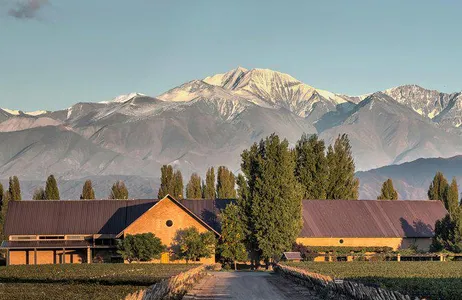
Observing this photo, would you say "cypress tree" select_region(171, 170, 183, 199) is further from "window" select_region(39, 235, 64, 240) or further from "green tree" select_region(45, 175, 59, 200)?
"window" select_region(39, 235, 64, 240)

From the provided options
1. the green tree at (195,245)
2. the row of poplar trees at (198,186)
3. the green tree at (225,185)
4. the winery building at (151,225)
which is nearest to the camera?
the green tree at (195,245)

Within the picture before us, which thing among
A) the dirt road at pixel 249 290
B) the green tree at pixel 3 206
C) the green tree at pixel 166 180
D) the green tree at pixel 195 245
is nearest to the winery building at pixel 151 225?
the green tree at pixel 195 245

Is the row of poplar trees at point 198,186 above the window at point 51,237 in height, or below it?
above

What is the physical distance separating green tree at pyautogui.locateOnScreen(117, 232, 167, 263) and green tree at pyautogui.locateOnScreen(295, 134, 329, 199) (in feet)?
94.7

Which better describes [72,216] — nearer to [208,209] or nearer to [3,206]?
[208,209]

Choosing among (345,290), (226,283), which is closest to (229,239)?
(226,283)

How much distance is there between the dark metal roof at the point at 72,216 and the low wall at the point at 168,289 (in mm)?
58559

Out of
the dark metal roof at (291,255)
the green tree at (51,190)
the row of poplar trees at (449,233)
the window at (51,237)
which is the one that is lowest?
the dark metal roof at (291,255)

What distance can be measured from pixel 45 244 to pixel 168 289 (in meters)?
72.6

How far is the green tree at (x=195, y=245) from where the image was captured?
108 metres

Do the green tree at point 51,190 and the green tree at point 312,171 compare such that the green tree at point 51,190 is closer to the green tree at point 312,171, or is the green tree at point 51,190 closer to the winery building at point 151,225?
the winery building at point 151,225

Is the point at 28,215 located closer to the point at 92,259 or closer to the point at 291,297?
the point at 92,259

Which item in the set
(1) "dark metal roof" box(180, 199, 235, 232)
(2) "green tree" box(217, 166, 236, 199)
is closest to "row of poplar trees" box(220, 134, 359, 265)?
(1) "dark metal roof" box(180, 199, 235, 232)

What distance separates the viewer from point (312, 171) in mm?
131875
